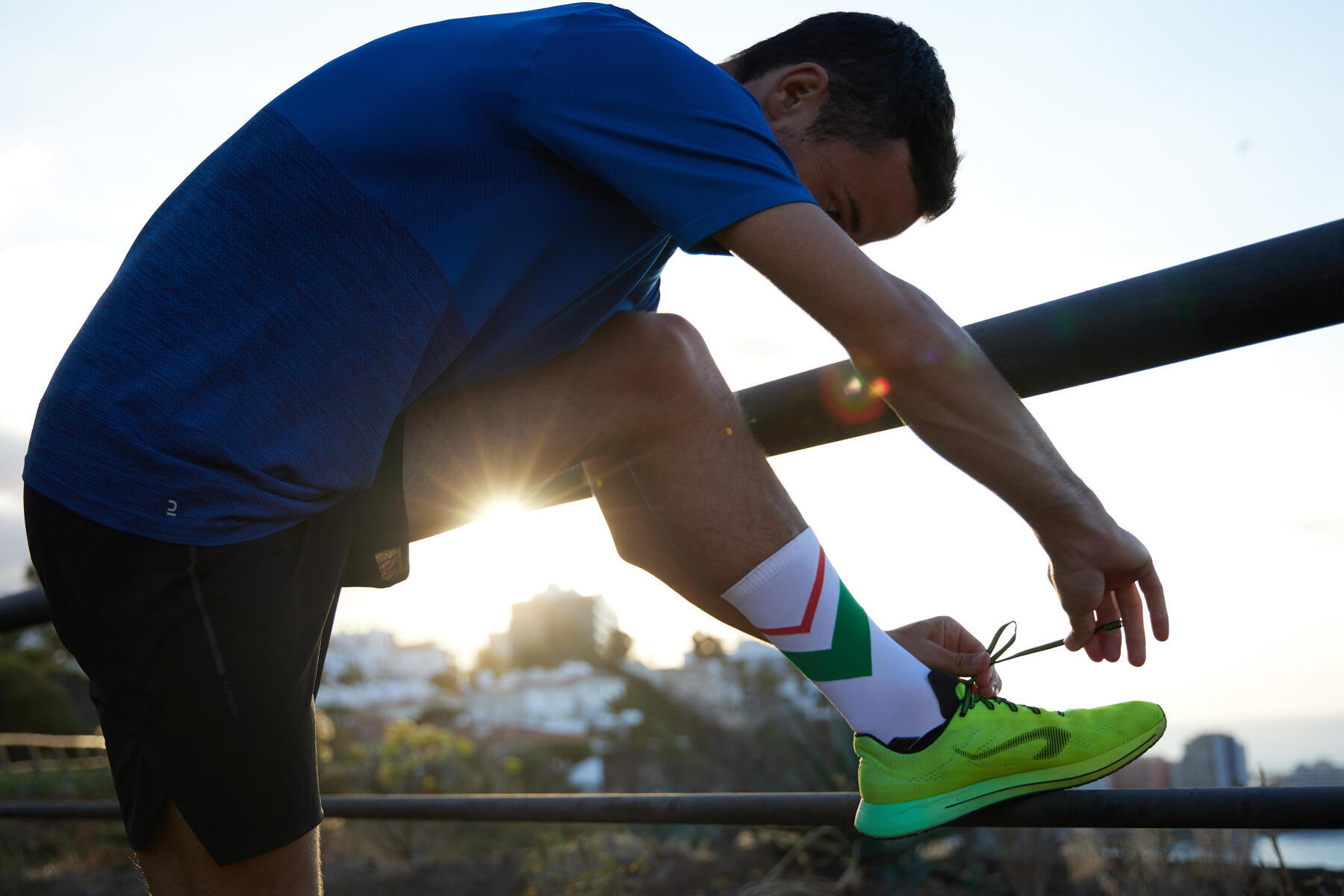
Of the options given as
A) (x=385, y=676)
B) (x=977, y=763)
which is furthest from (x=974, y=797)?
(x=385, y=676)

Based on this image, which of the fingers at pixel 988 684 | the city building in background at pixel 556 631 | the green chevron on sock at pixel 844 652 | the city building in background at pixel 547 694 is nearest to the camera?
the green chevron on sock at pixel 844 652

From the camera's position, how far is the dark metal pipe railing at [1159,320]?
2.45 ft

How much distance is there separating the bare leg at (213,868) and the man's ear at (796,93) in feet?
3.55

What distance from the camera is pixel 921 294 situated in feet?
3.17

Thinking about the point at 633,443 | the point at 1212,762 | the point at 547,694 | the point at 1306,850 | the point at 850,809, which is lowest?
the point at 547,694

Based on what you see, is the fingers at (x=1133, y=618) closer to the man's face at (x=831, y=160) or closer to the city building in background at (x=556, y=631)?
the man's face at (x=831, y=160)

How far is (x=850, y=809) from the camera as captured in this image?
1118 mm

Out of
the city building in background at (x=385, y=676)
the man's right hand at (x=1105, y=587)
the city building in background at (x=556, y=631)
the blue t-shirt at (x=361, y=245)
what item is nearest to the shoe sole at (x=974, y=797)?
the man's right hand at (x=1105, y=587)

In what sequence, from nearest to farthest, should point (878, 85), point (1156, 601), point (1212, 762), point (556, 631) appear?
point (1156, 601) → point (878, 85) → point (1212, 762) → point (556, 631)

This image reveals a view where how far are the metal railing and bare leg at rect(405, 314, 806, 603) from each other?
11 centimetres

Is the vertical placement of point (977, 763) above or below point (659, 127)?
below

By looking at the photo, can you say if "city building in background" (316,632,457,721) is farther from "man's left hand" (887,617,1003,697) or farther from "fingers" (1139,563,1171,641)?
"fingers" (1139,563,1171,641)

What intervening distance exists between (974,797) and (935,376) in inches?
19.6

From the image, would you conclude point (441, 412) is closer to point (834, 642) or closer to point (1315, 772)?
point (834, 642)
